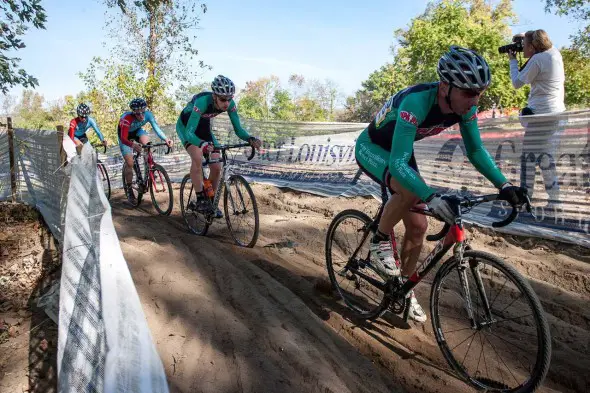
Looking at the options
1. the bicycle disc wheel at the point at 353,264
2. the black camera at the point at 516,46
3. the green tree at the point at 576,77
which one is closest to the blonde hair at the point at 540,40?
the black camera at the point at 516,46

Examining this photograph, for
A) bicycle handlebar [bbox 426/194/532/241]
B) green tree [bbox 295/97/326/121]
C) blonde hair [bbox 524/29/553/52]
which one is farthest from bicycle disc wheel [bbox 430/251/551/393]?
green tree [bbox 295/97/326/121]

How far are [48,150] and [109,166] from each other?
937 centimetres

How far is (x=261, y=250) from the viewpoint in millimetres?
5422

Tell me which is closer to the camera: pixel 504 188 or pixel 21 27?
pixel 504 188

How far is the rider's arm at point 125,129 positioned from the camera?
8414 mm

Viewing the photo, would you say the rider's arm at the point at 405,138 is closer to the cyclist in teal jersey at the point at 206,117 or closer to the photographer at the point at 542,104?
the cyclist in teal jersey at the point at 206,117

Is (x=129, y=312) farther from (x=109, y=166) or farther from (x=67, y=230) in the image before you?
(x=109, y=166)

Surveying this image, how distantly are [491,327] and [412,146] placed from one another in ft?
4.52

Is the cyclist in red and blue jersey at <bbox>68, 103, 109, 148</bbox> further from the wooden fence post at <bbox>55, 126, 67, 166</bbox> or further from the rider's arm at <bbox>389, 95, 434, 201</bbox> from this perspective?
the rider's arm at <bbox>389, 95, 434, 201</bbox>

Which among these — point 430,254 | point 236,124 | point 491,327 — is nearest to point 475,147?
point 430,254

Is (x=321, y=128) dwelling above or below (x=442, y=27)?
below

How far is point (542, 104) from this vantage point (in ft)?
18.7

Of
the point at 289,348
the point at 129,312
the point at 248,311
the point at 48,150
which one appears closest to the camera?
the point at 129,312

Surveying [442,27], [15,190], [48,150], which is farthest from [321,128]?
[442,27]
